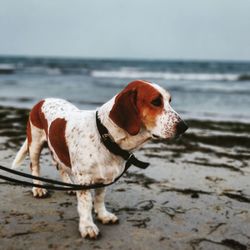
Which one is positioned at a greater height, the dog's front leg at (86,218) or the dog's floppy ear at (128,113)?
the dog's floppy ear at (128,113)

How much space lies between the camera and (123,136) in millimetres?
3139

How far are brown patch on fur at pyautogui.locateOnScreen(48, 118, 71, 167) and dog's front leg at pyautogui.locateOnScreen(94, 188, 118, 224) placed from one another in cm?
39

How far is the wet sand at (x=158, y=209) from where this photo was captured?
10.8 feet

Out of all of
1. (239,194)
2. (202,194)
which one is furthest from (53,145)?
(239,194)

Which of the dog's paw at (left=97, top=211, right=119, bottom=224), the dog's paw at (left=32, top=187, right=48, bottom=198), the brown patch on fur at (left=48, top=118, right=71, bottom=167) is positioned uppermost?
the brown patch on fur at (left=48, top=118, right=71, bottom=167)

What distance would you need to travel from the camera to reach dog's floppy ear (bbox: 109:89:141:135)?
118 inches

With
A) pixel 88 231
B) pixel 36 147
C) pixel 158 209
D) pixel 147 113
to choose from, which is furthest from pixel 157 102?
pixel 36 147

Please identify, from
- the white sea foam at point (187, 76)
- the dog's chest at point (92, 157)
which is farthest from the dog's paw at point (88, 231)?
the white sea foam at point (187, 76)

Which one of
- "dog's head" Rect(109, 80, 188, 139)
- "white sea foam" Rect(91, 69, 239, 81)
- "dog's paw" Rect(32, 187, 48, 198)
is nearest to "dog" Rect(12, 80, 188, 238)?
"dog's head" Rect(109, 80, 188, 139)

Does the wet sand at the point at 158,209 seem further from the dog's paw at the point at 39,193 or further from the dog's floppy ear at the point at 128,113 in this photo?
the dog's floppy ear at the point at 128,113

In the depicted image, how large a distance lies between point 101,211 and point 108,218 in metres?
0.10

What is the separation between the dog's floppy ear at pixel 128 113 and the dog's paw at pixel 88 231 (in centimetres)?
93

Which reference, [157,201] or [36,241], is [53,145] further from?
[157,201]

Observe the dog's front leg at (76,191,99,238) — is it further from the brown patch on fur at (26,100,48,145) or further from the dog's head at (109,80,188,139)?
the brown patch on fur at (26,100,48,145)
